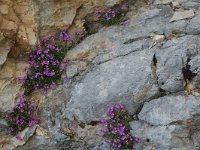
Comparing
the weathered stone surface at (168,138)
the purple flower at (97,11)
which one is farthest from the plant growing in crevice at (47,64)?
the weathered stone surface at (168,138)

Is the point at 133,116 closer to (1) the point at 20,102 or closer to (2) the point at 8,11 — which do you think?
(1) the point at 20,102

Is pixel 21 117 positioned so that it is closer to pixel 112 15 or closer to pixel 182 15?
pixel 112 15

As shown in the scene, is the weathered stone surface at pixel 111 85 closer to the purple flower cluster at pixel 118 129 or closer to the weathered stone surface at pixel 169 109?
the purple flower cluster at pixel 118 129

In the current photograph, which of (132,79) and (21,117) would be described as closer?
(132,79)

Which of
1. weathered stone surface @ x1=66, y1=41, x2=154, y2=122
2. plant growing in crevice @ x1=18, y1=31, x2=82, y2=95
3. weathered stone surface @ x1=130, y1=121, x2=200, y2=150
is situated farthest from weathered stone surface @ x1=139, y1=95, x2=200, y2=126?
plant growing in crevice @ x1=18, y1=31, x2=82, y2=95

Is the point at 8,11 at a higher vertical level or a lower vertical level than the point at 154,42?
higher

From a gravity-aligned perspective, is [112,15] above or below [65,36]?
above

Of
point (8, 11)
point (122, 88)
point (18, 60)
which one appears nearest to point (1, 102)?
point (18, 60)

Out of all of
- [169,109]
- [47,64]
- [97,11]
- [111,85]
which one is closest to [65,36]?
[47,64]
